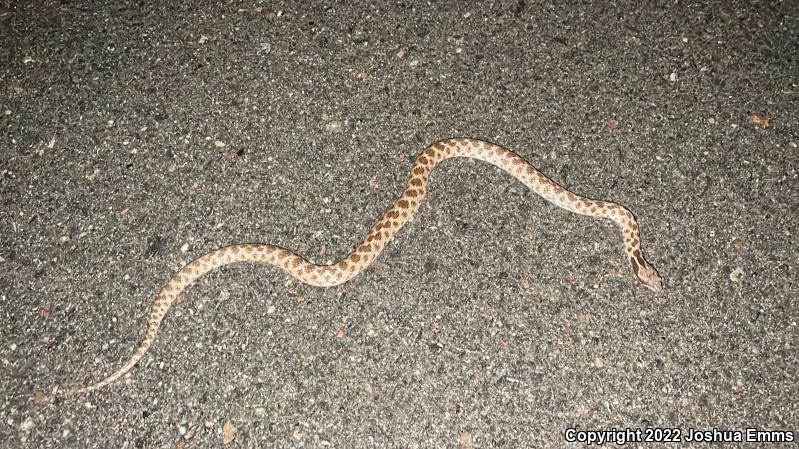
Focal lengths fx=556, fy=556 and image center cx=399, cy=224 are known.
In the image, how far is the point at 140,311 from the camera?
4.84 meters

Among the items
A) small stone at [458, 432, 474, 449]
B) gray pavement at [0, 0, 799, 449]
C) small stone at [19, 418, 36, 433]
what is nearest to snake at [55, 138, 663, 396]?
gray pavement at [0, 0, 799, 449]

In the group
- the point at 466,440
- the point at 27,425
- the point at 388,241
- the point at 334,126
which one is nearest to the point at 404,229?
the point at 388,241

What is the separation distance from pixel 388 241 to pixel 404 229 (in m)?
0.21

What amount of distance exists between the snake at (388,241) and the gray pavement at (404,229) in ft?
0.39

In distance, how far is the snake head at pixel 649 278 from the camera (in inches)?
192

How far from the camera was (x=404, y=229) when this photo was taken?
5.29m

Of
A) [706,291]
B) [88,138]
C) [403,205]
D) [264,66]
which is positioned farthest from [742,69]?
[88,138]

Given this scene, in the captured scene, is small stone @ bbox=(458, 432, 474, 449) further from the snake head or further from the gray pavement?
the snake head

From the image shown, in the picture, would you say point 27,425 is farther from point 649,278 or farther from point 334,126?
point 649,278

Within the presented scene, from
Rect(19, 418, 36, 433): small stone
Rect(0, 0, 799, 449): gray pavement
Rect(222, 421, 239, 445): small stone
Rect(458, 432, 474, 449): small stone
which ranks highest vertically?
Rect(0, 0, 799, 449): gray pavement

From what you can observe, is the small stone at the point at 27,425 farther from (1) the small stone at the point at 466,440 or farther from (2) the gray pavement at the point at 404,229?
(1) the small stone at the point at 466,440

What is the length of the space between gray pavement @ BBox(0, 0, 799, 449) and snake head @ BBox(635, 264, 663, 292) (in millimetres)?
111

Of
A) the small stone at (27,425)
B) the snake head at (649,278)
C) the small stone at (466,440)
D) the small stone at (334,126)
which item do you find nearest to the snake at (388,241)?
the snake head at (649,278)

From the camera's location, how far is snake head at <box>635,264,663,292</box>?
16.0 ft
